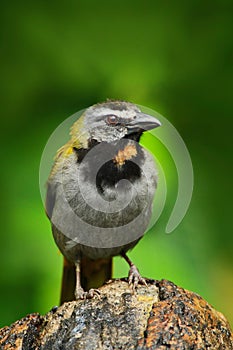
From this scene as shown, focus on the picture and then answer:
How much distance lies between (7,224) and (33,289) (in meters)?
0.55

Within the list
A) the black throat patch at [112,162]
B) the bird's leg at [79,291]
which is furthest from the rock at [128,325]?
the black throat patch at [112,162]

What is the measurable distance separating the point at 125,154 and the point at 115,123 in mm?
199

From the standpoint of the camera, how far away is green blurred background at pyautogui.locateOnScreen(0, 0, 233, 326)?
5.16m

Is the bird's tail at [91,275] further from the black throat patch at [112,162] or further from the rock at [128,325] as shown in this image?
the rock at [128,325]

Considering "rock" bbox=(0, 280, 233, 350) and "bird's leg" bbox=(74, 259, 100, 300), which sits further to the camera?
"bird's leg" bbox=(74, 259, 100, 300)

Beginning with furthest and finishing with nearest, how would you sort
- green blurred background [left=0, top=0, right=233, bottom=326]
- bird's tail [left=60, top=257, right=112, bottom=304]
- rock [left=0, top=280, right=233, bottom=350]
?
green blurred background [left=0, top=0, right=233, bottom=326] → bird's tail [left=60, top=257, right=112, bottom=304] → rock [left=0, top=280, right=233, bottom=350]

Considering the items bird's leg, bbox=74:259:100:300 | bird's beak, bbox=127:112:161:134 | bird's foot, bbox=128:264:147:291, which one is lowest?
bird's leg, bbox=74:259:100:300

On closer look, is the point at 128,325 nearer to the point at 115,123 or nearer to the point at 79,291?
the point at 79,291

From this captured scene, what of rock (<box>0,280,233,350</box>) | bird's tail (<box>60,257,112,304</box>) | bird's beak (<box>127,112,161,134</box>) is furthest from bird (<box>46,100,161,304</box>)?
rock (<box>0,280,233,350</box>)

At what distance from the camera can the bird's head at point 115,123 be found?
13.5ft

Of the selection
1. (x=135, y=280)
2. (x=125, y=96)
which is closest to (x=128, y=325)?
(x=135, y=280)

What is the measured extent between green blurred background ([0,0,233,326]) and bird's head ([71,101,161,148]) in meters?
1.14

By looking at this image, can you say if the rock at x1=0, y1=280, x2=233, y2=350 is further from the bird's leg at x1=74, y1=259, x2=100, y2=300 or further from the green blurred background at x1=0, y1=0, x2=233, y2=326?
the green blurred background at x1=0, y1=0, x2=233, y2=326

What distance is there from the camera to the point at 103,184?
4.09 meters
